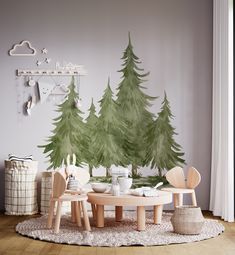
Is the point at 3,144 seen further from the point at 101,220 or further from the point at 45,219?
the point at 101,220

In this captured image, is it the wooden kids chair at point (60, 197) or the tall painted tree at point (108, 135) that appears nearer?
the wooden kids chair at point (60, 197)

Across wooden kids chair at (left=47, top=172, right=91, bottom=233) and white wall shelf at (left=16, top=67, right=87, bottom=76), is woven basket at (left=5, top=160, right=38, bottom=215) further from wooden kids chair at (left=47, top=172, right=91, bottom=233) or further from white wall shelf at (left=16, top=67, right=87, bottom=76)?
wooden kids chair at (left=47, top=172, right=91, bottom=233)

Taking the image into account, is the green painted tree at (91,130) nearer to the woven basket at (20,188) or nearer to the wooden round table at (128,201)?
the woven basket at (20,188)

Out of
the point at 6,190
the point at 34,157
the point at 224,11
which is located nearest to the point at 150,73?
the point at 224,11

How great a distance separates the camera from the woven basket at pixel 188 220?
5348mm

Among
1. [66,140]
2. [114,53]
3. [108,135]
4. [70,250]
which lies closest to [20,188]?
[66,140]

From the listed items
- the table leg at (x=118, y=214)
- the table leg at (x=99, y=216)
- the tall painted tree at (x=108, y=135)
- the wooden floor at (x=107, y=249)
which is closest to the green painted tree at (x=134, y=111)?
Answer: the tall painted tree at (x=108, y=135)

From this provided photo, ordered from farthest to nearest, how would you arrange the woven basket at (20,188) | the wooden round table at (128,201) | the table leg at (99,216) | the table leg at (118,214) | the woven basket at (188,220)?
1. the woven basket at (20,188)
2. the table leg at (118,214)
3. the table leg at (99,216)
4. the wooden round table at (128,201)
5. the woven basket at (188,220)

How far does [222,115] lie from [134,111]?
1.19m

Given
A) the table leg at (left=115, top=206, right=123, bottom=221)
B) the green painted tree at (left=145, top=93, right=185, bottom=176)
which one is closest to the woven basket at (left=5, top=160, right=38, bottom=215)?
the table leg at (left=115, top=206, right=123, bottom=221)

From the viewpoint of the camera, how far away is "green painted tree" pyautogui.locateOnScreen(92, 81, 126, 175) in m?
7.29

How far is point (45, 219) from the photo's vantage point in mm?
6332

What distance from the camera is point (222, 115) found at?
6.69 metres

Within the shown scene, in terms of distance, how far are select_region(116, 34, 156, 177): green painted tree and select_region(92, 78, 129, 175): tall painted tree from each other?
73mm
